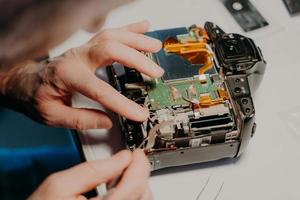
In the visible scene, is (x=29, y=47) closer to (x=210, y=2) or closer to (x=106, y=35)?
(x=106, y=35)

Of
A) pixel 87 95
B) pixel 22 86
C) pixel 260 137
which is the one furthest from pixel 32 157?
pixel 260 137

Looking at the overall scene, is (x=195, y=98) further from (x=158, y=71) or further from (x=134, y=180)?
(x=134, y=180)

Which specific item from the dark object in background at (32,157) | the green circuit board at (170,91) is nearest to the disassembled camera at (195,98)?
the green circuit board at (170,91)

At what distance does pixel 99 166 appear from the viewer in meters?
0.68

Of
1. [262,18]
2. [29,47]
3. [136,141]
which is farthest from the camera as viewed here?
[262,18]

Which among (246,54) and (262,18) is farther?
(262,18)

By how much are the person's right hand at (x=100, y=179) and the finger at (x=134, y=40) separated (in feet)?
0.79

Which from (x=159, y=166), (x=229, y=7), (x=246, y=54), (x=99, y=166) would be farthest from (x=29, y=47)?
(x=229, y=7)

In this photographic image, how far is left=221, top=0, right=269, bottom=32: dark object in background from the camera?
42.6 inches

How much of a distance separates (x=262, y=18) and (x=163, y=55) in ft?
1.20

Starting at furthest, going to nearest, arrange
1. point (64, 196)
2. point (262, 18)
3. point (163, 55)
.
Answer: point (262, 18)
point (163, 55)
point (64, 196)

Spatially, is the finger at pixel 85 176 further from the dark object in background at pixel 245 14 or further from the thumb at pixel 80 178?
the dark object in background at pixel 245 14

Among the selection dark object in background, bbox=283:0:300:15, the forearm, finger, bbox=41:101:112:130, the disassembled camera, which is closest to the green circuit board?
the disassembled camera

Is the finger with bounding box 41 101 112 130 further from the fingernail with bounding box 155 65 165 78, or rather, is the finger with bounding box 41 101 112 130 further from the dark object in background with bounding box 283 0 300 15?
the dark object in background with bounding box 283 0 300 15
